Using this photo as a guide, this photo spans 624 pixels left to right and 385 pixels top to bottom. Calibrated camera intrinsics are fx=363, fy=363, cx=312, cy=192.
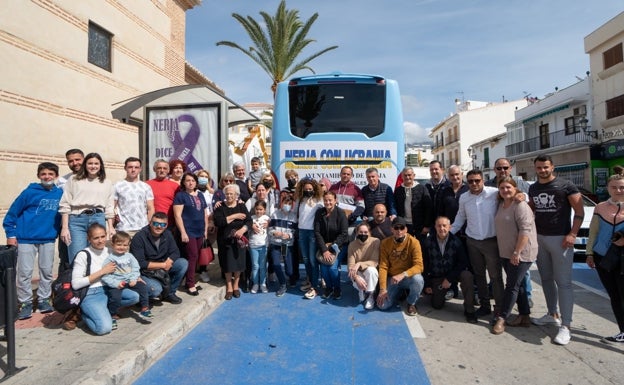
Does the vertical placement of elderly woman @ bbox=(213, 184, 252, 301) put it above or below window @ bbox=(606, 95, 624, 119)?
below

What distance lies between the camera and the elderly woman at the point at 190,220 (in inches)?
204

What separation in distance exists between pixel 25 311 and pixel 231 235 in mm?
2569

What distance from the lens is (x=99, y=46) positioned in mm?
10188

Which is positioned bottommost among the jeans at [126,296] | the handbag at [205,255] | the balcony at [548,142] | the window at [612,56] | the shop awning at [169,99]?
the jeans at [126,296]

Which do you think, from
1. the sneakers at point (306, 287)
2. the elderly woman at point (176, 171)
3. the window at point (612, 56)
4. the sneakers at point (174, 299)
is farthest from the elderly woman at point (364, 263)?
the window at point (612, 56)

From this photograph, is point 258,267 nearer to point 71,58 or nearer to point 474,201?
point 474,201

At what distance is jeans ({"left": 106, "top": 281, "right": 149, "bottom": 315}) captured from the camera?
4102 millimetres

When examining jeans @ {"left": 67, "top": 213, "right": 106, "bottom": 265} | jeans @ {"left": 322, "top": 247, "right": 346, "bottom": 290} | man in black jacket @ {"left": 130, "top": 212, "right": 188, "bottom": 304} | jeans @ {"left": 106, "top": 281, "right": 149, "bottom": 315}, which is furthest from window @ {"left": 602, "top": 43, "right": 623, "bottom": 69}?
jeans @ {"left": 67, "top": 213, "right": 106, "bottom": 265}

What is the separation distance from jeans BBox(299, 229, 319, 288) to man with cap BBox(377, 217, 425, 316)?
106cm

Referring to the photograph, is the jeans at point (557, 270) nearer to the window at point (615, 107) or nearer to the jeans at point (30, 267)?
the jeans at point (30, 267)

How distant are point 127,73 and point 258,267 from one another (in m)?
8.77

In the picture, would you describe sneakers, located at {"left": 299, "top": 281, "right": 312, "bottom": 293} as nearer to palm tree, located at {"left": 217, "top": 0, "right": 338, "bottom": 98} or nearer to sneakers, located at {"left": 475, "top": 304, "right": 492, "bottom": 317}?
sneakers, located at {"left": 475, "top": 304, "right": 492, "bottom": 317}

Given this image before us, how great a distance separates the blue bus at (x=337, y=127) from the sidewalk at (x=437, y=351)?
2.82 meters

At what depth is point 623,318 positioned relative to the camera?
391 cm
